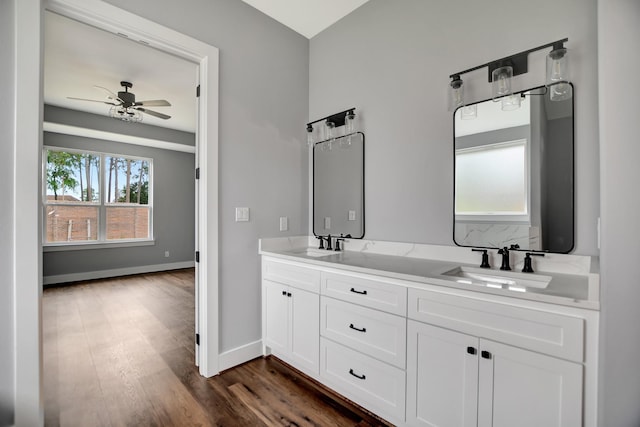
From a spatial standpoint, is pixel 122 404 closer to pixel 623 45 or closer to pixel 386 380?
pixel 386 380

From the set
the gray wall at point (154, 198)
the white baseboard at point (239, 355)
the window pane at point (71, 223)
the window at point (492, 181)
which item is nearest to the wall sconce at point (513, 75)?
the window at point (492, 181)

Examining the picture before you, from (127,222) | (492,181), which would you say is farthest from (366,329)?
(127,222)

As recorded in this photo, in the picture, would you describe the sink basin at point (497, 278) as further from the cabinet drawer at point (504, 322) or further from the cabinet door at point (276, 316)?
the cabinet door at point (276, 316)

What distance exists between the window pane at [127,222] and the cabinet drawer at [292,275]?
193 inches

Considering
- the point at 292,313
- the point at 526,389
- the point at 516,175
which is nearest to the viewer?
the point at 526,389

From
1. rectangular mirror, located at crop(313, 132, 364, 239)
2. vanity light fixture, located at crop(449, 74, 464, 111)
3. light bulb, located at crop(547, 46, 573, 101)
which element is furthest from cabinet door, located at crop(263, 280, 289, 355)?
light bulb, located at crop(547, 46, 573, 101)

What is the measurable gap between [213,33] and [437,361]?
265 cm

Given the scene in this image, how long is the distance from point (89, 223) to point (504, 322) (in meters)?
6.72

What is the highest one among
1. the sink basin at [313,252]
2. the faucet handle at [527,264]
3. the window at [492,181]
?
the window at [492,181]

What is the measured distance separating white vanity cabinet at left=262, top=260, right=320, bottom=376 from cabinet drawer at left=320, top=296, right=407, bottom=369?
11cm

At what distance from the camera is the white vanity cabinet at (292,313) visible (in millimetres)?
2086

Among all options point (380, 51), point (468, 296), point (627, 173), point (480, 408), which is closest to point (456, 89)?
point (380, 51)

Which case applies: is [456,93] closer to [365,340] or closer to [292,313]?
[365,340]

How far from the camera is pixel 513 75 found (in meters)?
1.74
